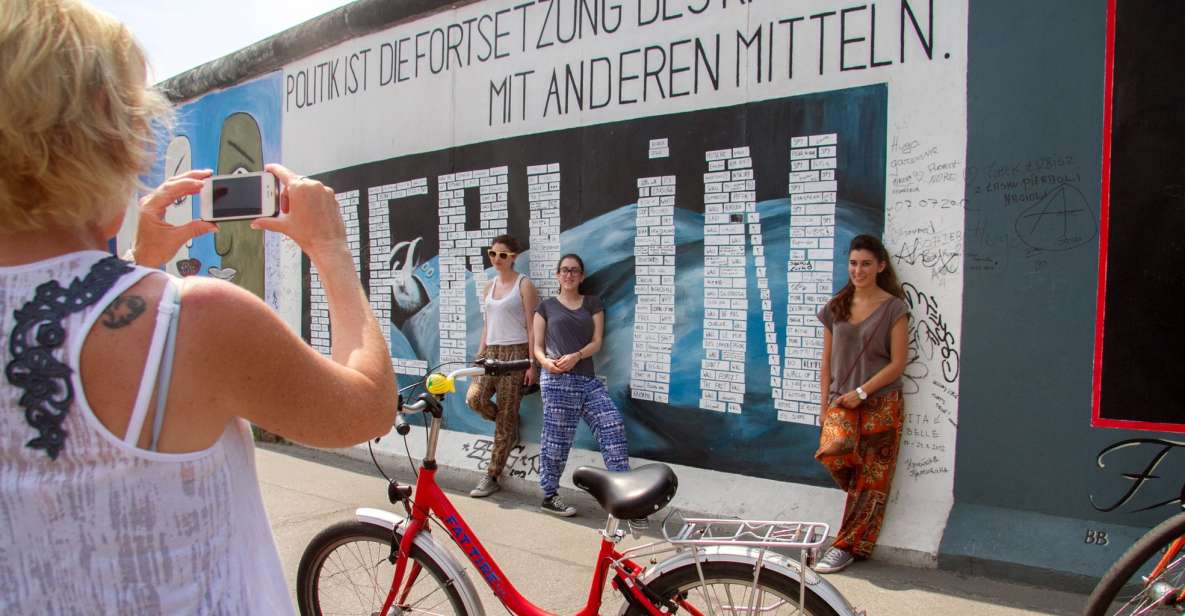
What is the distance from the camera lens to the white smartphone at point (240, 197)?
1.50 meters

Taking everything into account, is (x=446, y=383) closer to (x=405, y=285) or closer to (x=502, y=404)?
(x=502, y=404)

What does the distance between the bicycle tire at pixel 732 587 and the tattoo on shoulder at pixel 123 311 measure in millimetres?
1875

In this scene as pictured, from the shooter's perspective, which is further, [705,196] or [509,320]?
[509,320]

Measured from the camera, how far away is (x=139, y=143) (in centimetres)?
106

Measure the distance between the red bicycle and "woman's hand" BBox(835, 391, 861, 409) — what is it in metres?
1.87

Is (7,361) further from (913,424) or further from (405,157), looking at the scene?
(405,157)

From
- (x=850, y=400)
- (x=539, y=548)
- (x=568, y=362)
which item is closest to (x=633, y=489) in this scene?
(x=850, y=400)

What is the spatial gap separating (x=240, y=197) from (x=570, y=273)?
14.7ft

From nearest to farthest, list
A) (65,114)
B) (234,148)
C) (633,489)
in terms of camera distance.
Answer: (65,114), (633,489), (234,148)

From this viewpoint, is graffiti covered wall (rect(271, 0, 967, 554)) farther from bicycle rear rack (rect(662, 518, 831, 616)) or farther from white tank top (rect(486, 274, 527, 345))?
bicycle rear rack (rect(662, 518, 831, 616))

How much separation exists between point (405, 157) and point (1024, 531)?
613 centimetres

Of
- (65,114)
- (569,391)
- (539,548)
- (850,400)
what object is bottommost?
(539,548)

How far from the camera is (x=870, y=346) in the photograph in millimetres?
4727

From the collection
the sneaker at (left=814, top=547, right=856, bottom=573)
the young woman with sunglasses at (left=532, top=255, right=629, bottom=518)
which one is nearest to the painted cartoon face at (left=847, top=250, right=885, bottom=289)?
the sneaker at (left=814, top=547, right=856, bottom=573)
